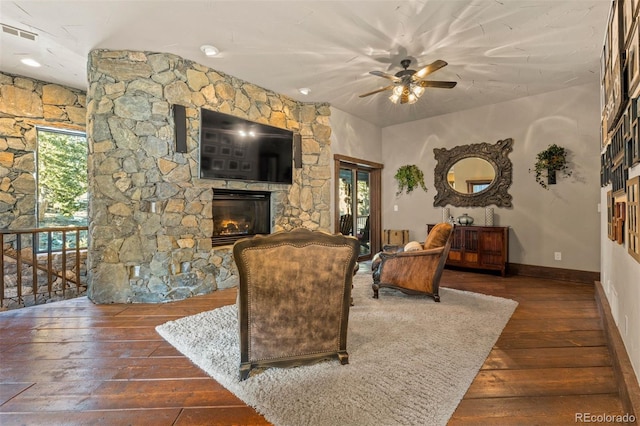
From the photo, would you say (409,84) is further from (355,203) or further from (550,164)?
(355,203)

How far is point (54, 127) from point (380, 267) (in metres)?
4.86

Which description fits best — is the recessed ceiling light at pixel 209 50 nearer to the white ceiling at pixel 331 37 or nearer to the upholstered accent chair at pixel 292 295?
the white ceiling at pixel 331 37

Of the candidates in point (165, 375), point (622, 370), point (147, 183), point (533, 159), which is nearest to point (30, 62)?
point (147, 183)

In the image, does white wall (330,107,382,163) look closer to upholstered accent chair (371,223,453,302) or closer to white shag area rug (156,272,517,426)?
upholstered accent chair (371,223,453,302)

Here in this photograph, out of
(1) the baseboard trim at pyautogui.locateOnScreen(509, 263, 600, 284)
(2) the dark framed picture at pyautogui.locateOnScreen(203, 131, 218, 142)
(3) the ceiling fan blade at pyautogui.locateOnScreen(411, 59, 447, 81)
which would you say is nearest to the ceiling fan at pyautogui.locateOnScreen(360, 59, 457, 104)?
(3) the ceiling fan blade at pyautogui.locateOnScreen(411, 59, 447, 81)

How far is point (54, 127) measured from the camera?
13.7 feet

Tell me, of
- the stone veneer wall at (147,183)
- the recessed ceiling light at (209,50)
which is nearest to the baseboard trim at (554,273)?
the stone veneer wall at (147,183)

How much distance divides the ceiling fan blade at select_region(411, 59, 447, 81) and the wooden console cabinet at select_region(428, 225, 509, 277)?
2701mm

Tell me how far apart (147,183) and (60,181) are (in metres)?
2.02

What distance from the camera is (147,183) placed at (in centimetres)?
336

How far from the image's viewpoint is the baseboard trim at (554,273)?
415 cm

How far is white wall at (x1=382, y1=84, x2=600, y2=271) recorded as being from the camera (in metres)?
4.16

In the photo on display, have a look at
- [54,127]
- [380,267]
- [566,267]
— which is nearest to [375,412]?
[380,267]

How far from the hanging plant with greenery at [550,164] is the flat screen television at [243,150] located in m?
3.78
